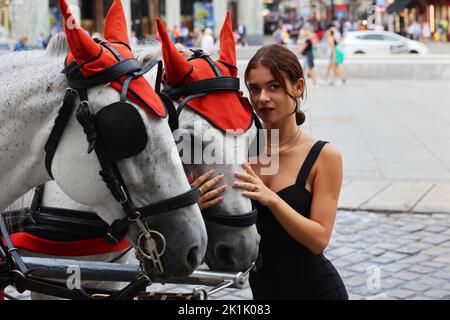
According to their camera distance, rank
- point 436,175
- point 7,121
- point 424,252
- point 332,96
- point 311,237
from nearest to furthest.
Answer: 1. point 7,121
2. point 311,237
3. point 424,252
4. point 436,175
5. point 332,96

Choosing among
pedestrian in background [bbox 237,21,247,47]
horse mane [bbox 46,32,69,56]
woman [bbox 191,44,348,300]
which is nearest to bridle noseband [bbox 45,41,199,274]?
horse mane [bbox 46,32,69,56]

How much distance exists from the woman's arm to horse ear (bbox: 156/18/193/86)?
0.58 m

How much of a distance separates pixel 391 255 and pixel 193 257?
166 inches

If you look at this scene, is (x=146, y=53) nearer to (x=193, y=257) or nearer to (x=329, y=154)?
(x=329, y=154)

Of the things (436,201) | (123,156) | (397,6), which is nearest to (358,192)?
(436,201)

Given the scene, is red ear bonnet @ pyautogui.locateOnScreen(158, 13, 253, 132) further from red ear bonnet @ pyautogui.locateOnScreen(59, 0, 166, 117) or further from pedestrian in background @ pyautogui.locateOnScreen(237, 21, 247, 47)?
pedestrian in background @ pyautogui.locateOnScreen(237, 21, 247, 47)

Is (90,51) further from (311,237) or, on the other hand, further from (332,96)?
(332,96)

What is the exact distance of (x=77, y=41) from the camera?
7.32 ft

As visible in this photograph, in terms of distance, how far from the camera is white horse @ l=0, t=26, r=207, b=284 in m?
2.29

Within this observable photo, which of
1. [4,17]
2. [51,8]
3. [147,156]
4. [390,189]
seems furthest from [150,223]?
[51,8]

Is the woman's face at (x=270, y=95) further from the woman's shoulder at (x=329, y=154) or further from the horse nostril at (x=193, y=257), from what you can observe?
the horse nostril at (x=193, y=257)

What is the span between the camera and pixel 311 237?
2.78 meters

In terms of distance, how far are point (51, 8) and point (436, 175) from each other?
4089cm

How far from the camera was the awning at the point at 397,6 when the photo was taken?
58.2 meters
